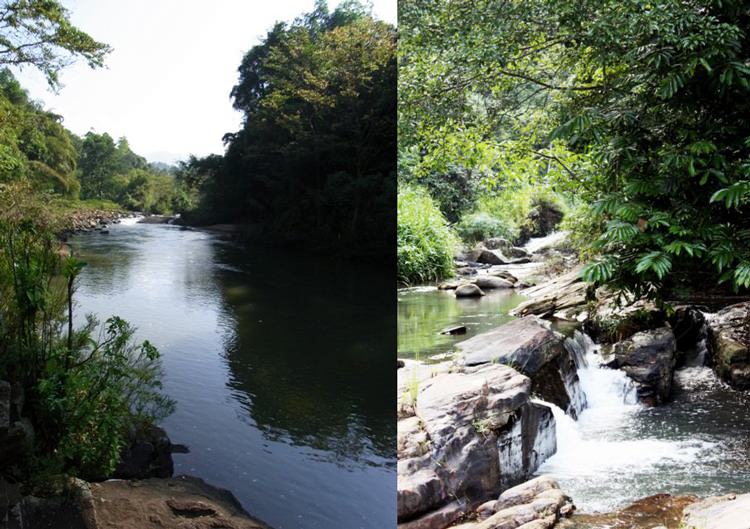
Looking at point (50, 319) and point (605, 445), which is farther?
point (605, 445)

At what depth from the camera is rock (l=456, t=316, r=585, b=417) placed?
2713 mm

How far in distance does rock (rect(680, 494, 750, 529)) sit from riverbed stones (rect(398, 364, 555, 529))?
53cm

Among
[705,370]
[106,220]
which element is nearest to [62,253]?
[106,220]

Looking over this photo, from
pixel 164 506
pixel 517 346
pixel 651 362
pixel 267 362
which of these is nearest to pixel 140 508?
pixel 164 506

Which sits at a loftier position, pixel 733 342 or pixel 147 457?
pixel 733 342

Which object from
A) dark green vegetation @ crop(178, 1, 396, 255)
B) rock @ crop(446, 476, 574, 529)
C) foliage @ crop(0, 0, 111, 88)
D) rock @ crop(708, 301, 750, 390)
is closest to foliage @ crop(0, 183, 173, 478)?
foliage @ crop(0, 0, 111, 88)

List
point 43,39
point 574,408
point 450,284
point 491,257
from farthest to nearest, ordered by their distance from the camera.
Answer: point 450,284
point 491,257
point 574,408
point 43,39

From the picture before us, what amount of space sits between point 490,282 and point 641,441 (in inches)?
33.8

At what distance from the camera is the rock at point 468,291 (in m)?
2.84

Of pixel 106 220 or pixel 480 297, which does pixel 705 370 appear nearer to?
pixel 480 297

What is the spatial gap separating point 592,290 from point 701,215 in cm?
50

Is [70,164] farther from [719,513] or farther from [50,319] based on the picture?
[719,513]

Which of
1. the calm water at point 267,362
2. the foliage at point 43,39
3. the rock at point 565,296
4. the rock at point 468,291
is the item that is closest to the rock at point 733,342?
the rock at point 565,296

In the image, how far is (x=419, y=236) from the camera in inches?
110
